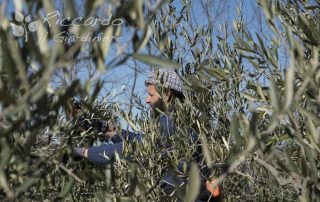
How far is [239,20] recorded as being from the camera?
179 cm

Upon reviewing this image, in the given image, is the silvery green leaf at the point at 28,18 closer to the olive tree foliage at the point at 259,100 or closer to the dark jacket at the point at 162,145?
the olive tree foliage at the point at 259,100

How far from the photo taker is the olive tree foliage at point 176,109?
519 millimetres

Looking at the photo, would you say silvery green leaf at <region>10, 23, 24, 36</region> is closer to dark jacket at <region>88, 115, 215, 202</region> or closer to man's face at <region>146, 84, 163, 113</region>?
dark jacket at <region>88, 115, 215, 202</region>

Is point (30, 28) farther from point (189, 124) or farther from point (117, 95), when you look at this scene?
point (117, 95)

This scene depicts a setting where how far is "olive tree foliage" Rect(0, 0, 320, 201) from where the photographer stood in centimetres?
52

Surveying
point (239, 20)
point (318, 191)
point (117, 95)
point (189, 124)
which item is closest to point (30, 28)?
point (318, 191)

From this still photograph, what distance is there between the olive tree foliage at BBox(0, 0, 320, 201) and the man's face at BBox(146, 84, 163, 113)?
76 millimetres

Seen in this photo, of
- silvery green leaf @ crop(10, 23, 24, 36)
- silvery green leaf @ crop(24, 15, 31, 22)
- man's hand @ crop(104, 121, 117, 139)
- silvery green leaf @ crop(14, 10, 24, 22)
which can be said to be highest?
silvery green leaf @ crop(14, 10, 24, 22)

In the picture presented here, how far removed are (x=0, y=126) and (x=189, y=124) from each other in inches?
46.0

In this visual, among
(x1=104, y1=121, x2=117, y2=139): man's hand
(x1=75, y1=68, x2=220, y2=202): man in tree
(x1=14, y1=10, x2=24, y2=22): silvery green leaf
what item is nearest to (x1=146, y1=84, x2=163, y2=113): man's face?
(x1=75, y1=68, x2=220, y2=202): man in tree

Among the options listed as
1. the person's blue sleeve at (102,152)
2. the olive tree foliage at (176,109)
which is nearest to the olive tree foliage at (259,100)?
the olive tree foliage at (176,109)

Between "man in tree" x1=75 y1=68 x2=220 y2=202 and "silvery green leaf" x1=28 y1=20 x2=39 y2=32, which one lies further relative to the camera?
"man in tree" x1=75 y1=68 x2=220 y2=202

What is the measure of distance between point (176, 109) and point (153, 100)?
0.29 metres

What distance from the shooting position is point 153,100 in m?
2.05
